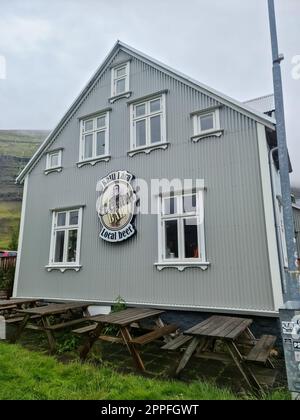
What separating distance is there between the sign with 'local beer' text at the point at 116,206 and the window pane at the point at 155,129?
1259 millimetres

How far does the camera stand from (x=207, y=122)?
7.64m

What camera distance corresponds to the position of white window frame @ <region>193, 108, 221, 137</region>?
7.35m

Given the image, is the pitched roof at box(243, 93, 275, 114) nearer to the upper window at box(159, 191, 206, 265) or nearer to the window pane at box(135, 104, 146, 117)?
the window pane at box(135, 104, 146, 117)

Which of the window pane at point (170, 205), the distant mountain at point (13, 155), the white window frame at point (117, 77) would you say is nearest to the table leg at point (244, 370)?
the window pane at point (170, 205)

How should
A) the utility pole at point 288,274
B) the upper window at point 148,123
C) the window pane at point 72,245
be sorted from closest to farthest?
the utility pole at point 288,274 < the upper window at point 148,123 < the window pane at point 72,245

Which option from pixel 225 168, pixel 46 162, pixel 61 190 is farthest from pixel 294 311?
pixel 46 162

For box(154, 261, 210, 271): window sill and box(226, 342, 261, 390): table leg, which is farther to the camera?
box(154, 261, 210, 271): window sill

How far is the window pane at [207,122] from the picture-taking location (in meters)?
7.55

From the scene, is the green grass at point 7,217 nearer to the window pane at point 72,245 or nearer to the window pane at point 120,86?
the window pane at point 72,245

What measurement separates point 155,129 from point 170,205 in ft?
7.99

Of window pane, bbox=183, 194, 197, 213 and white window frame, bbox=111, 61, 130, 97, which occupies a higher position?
white window frame, bbox=111, 61, 130, 97

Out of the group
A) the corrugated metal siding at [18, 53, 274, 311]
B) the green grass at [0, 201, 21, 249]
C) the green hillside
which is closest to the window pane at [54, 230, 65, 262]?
the corrugated metal siding at [18, 53, 274, 311]

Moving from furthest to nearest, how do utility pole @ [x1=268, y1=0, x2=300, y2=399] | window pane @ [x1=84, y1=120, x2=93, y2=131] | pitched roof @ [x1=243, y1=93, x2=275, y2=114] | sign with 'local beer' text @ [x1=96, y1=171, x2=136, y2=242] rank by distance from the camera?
window pane @ [x1=84, y1=120, x2=93, y2=131], pitched roof @ [x1=243, y1=93, x2=275, y2=114], sign with 'local beer' text @ [x1=96, y1=171, x2=136, y2=242], utility pole @ [x1=268, y1=0, x2=300, y2=399]

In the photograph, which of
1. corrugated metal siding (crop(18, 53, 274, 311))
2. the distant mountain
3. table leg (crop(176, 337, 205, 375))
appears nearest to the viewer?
table leg (crop(176, 337, 205, 375))
